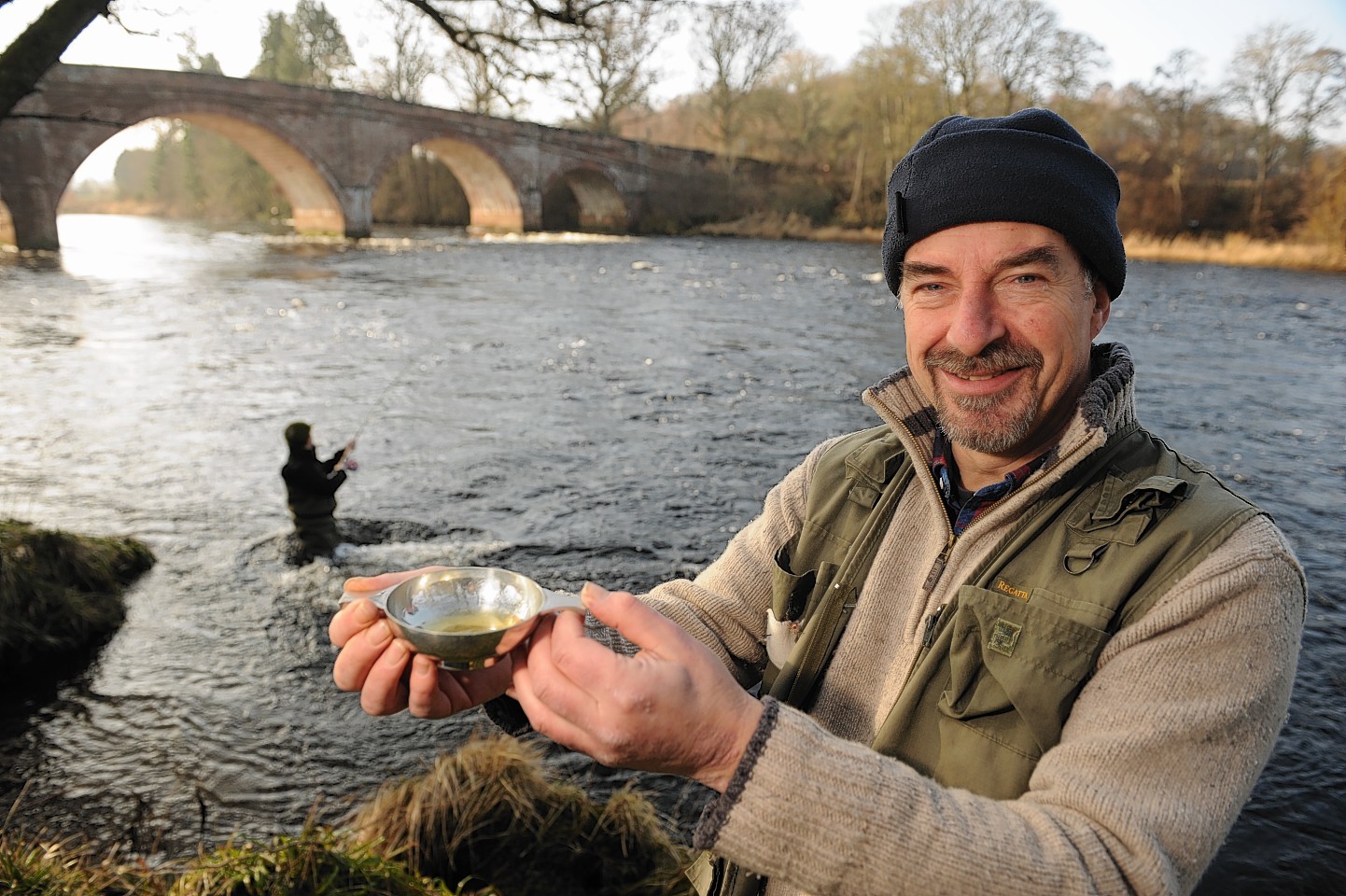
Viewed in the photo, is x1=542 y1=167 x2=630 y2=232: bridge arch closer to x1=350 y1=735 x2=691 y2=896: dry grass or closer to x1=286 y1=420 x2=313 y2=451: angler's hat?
x1=286 y1=420 x2=313 y2=451: angler's hat

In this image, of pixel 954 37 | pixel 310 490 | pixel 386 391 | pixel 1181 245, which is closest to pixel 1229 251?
pixel 1181 245

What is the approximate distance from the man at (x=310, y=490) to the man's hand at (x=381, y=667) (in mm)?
4968

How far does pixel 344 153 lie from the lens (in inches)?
1375

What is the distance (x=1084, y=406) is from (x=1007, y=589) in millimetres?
400

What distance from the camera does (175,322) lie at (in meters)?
15.5

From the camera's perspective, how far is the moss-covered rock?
15.9 ft

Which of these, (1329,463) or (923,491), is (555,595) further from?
(1329,463)

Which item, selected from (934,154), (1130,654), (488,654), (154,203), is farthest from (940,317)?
(154,203)

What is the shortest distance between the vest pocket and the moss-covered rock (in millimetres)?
5181

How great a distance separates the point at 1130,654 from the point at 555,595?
0.98 m

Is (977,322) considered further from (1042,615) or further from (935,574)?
(1042,615)

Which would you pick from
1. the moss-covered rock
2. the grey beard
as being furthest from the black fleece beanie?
the moss-covered rock

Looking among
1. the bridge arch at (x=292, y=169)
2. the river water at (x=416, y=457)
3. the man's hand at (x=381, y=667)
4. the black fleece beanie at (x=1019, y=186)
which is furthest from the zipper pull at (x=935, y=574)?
the bridge arch at (x=292, y=169)

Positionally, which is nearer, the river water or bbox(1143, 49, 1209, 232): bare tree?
the river water
